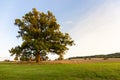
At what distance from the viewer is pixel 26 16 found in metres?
53.7

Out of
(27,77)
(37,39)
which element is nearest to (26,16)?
Result: (37,39)

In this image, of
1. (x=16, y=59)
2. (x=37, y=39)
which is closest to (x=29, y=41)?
(x=37, y=39)

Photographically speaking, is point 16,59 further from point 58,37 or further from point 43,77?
point 43,77

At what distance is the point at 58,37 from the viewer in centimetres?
5331

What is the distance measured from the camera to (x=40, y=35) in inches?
2088

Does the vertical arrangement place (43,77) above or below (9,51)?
below

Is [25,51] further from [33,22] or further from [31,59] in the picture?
[33,22]

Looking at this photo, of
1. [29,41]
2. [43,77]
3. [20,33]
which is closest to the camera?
[43,77]

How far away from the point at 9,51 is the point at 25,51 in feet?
10.2

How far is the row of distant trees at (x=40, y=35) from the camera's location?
52594mm

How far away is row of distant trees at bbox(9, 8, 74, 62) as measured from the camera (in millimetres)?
52594

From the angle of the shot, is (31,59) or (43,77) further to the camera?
(31,59)

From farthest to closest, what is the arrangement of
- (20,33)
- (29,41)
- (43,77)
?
(20,33) < (29,41) < (43,77)

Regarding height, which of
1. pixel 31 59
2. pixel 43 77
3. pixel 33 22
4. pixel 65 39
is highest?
pixel 33 22
